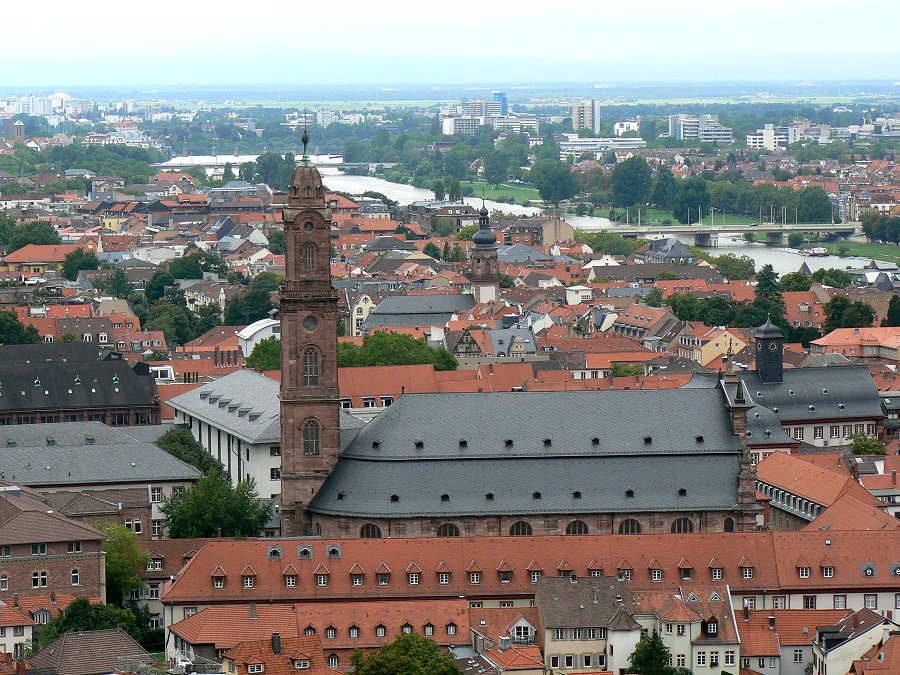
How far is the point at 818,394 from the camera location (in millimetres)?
110875

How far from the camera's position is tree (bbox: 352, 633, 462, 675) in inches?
2571

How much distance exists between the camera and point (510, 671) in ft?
222

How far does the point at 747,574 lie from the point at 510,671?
37.3ft

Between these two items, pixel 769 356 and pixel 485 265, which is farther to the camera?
pixel 485 265

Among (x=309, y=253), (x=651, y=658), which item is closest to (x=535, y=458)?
(x=309, y=253)

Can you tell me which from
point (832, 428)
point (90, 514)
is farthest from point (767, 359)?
point (90, 514)

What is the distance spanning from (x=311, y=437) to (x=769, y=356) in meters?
34.1

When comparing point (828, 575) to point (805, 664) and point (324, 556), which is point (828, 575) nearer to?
point (805, 664)

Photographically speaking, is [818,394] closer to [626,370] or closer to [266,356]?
[626,370]

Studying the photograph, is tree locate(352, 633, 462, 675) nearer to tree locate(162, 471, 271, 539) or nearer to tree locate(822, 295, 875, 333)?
tree locate(162, 471, 271, 539)

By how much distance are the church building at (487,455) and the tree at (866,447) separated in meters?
20.8

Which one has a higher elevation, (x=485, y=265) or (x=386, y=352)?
(x=386, y=352)

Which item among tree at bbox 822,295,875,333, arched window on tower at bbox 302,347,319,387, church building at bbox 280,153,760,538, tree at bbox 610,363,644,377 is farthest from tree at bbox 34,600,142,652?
tree at bbox 822,295,875,333

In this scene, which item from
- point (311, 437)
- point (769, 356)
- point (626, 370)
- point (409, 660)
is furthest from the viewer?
point (626, 370)
